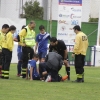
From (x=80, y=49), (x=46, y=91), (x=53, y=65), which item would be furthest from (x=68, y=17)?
(x=46, y=91)

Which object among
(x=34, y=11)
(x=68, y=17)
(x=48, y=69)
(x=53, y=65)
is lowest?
(x=48, y=69)

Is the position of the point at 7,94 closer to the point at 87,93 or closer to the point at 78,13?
the point at 87,93

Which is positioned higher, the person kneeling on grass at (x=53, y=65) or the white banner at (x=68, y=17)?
the white banner at (x=68, y=17)

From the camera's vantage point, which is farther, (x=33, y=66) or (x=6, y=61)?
(x=6, y=61)

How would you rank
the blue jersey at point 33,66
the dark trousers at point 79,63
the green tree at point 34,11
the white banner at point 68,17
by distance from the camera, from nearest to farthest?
the dark trousers at point 79,63 → the blue jersey at point 33,66 → the white banner at point 68,17 → the green tree at point 34,11

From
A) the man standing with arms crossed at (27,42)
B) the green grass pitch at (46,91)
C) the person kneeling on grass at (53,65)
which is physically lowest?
the green grass pitch at (46,91)

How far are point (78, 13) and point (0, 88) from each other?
14.2 m

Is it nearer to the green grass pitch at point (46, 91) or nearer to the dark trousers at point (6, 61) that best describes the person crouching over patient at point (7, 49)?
the dark trousers at point (6, 61)

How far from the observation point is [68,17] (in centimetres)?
2841

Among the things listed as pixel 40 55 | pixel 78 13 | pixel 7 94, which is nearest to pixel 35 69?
pixel 40 55

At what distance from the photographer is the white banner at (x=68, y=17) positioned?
2820cm

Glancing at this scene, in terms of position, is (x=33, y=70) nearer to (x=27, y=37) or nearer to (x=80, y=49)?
(x=27, y=37)

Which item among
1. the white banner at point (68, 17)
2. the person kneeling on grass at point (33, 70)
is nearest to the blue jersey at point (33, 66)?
the person kneeling on grass at point (33, 70)

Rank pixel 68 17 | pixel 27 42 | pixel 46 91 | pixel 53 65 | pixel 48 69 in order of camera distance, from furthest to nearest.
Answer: pixel 68 17
pixel 27 42
pixel 48 69
pixel 53 65
pixel 46 91
